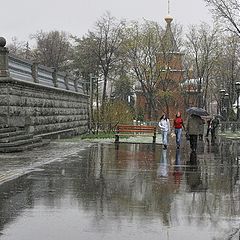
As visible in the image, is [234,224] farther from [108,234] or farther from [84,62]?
[84,62]

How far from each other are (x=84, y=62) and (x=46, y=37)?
1679 centimetres

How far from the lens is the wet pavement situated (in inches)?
290

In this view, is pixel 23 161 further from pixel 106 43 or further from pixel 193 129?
pixel 106 43

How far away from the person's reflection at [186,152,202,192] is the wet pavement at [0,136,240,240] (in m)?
0.02

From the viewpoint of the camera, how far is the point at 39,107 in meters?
26.3

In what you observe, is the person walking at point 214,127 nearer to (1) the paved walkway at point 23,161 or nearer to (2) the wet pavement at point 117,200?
(1) the paved walkway at point 23,161

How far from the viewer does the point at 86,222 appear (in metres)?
7.85

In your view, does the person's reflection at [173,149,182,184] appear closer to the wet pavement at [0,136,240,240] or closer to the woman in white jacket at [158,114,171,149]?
the wet pavement at [0,136,240,240]

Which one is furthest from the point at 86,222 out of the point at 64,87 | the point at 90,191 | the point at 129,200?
the point at 64,87

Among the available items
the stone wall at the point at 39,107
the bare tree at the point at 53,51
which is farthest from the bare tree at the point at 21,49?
the stone wall at the point at 39,107

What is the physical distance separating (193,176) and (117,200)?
445 cm

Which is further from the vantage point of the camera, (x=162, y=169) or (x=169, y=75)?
(x=169, y=75)

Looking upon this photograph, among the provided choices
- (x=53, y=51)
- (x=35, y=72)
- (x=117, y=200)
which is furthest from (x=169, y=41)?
(x=117, y=200)

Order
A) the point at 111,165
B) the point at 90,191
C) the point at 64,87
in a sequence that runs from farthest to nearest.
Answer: the point at 64,87, the point at 111,165, the point at 90,191
